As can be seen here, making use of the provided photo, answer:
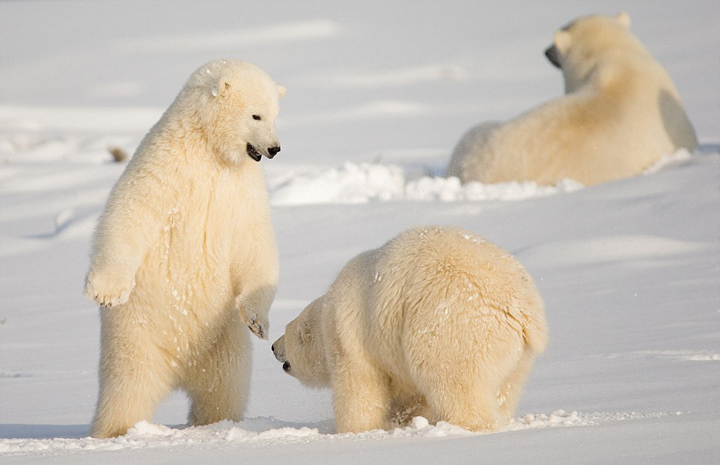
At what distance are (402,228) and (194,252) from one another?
4.22 meters

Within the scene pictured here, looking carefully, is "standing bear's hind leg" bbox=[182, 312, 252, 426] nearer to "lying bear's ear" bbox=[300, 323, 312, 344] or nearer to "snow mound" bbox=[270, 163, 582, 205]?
"lying bear's ear" bbox=[300, 323, 312, 344]

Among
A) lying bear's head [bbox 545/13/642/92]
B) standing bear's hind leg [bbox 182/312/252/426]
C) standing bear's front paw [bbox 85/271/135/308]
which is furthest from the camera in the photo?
lying bear's head [bbox 545/13/642/92]

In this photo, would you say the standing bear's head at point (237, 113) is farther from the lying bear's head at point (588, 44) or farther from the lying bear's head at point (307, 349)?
the lying bear's head at point (588, 44)

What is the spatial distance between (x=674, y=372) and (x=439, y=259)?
132 cm

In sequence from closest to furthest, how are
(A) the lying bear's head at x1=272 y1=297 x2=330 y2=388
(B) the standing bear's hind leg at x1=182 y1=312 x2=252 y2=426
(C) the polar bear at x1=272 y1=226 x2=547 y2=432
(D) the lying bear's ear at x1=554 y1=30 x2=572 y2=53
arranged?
(C) the polar bear at x1=272 y1=226 x2=547 y2=432, (A) the lying bear's head at x1=272 y1=297 x2=330 y2=388, (B) the standing bear's hind leg at x1=182 y1=312 x2=252 y2=426, (D) the lying bear's ear at x1=554 y1=30 x2=572 y2=53

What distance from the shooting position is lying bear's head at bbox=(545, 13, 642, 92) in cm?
1069

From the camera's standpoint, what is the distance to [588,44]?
1095 cm

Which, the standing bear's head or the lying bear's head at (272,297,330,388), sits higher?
the standing bear's head

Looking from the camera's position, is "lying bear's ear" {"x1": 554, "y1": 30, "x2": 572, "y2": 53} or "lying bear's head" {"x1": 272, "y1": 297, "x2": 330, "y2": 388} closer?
"lying bear's head" {"x1": 272, "y1": 297, "x2": 330, "y2": 388}

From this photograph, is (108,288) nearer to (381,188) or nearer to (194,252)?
(194,252)

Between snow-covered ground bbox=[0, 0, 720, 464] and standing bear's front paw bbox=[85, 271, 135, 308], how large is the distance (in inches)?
21.4

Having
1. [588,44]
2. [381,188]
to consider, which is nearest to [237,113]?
[381,188]

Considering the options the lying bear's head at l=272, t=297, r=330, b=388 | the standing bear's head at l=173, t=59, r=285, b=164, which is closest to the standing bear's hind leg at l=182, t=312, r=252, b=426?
the lying bear's head at l=272, t=297, r=330, b=388

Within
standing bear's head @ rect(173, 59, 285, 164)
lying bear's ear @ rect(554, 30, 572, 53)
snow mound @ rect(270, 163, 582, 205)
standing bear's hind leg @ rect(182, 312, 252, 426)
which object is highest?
standing bear's head @ rect(173, 59, 285, 164)
